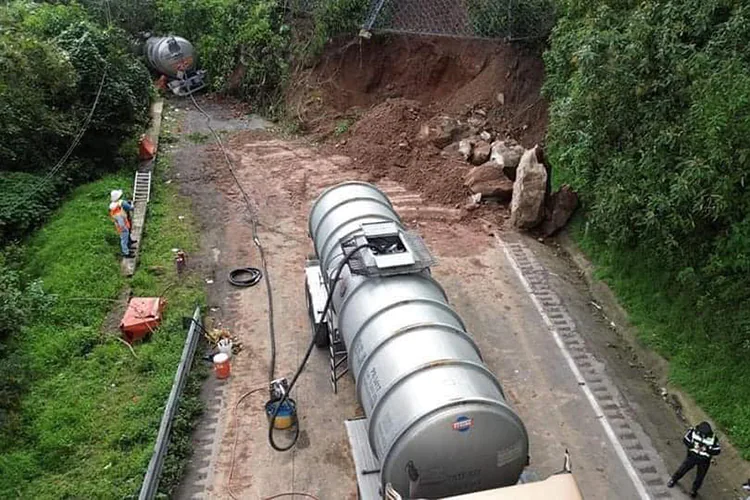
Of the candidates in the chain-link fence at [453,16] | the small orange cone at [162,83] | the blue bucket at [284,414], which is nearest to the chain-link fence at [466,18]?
the chain-link fence at [453,16]

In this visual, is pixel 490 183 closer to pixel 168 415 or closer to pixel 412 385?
pixel 412 385

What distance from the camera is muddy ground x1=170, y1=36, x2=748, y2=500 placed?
412 inches

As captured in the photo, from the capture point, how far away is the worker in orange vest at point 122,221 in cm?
1520

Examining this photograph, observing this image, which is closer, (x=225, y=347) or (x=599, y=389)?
(x=599, y=389)

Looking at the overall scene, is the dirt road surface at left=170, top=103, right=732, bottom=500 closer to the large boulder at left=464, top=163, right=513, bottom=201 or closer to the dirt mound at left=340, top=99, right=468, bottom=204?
the dirt mound at left=340, top=99, right=468, bottom=204

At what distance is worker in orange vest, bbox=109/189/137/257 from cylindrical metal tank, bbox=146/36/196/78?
1504cm

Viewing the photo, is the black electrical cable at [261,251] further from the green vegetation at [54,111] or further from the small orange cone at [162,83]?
the small orange cone at [162,83]

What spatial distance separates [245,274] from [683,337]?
32.7 ft

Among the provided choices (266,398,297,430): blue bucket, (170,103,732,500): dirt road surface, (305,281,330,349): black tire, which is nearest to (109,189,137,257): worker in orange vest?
(170,103,732,500): dirt road surface

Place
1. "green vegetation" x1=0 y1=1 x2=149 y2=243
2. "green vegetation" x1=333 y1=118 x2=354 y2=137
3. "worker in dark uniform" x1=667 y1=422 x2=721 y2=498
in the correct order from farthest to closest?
"green vegetation" x1=333 y1=118 x2=354 y2=137, "green vegetation" x1=0 y1=1 x2=149 y2=243, "worker in dark uniform" x1=667 y1=422 x2=721 y2=498

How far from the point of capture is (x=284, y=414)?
35.9ft

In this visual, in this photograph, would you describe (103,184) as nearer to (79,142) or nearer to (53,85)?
(79,142)

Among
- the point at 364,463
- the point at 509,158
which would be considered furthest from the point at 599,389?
the point at 509,158

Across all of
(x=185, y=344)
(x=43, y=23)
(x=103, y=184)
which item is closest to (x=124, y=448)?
(x=185, y=344)
